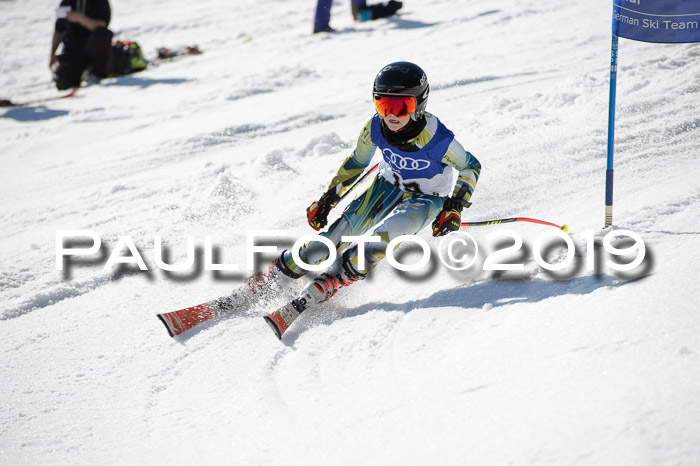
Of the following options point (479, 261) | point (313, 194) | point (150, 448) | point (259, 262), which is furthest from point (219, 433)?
point (313, 194)

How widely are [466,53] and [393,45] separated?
4.76ft

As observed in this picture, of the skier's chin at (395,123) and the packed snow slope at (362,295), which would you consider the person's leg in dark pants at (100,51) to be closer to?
the packed snow slope at (362,295)

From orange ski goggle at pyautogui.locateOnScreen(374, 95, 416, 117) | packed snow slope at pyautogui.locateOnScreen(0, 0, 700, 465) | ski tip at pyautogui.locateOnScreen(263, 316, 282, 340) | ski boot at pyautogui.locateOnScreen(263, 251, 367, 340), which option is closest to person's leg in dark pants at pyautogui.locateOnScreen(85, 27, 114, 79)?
packed snow slope at pyautogui.locateOnScreen(0, 0, 700, 465)

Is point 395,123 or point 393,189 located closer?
point 395,123

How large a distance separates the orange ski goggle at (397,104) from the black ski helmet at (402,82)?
0.03 meters

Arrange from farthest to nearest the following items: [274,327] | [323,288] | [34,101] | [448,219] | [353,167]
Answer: [34,101], [353,167], [323,288], [448,219], [274,327]

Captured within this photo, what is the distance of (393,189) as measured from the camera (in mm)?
4191

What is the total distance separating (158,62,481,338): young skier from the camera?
12.2 ft

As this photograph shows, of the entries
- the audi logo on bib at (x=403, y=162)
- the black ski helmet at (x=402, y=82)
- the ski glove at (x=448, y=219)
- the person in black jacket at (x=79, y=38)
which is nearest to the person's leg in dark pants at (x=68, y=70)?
the person in black jacket at (x=79, y=38)

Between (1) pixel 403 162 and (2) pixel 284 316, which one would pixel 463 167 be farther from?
(2) pixel 284 316

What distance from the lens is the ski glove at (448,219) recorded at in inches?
143

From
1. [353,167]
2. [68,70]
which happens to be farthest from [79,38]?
[353,167]

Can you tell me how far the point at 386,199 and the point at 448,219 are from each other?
0.65m

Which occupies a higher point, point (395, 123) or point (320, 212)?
point (395, 123)
